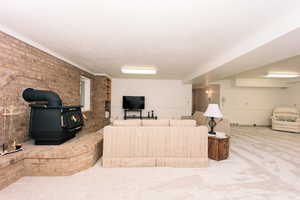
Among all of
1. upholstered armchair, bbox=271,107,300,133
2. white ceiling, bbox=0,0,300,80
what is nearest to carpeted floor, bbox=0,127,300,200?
white ceiling, bbox=0,0,300,80

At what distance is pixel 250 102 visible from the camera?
271 inches

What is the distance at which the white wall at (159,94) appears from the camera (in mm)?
6695

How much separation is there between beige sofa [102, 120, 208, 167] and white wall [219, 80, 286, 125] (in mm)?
5461

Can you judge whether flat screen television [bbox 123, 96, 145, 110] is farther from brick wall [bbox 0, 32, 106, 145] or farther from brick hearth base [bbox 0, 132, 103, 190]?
brick hearth base [bbox 0, 132, 103, 190]

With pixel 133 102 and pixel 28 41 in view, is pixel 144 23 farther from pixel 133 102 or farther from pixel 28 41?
pixel 133 102

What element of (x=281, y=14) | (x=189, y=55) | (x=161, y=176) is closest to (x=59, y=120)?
(x=161, y=176)

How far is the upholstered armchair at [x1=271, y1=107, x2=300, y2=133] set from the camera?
5453 millimetres

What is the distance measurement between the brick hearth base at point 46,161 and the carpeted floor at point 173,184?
4.0 inches

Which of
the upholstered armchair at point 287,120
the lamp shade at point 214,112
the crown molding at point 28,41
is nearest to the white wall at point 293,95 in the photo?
the upholstered armchair at point 287,120

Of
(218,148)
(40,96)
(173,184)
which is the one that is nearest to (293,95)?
(218,148)

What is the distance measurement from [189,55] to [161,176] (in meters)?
2.66

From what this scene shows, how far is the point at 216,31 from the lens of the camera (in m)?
2.00

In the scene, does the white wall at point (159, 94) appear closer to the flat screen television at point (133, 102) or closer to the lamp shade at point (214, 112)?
the flat screen television at point (133, 102)

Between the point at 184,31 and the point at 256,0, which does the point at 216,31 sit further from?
the point at 256,0
